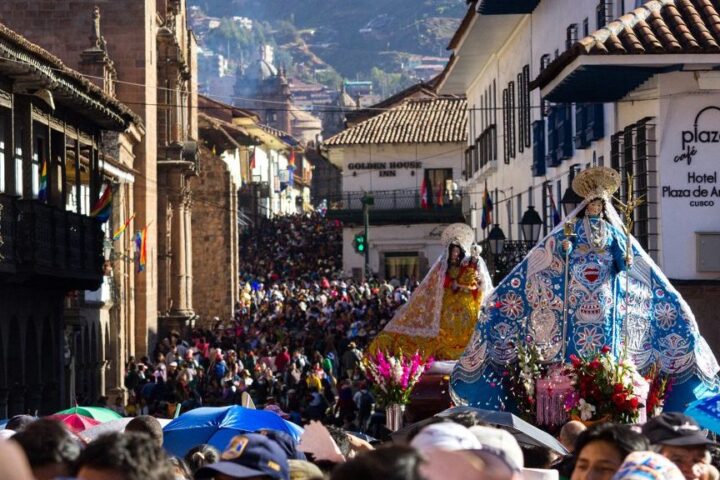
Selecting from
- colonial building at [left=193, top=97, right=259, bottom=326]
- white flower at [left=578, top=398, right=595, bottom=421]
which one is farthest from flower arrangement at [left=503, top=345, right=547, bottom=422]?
colonial building at [left=193, top=97, right=259, bottom=326]

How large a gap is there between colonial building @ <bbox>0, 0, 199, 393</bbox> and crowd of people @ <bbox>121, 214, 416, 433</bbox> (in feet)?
5.37

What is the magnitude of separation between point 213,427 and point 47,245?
49.5ft

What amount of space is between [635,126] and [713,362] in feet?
21.5

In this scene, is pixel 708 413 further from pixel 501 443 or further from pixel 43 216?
pixel 43 216

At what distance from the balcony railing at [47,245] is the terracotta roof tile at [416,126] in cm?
4217

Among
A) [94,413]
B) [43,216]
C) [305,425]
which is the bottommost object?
[94,413]

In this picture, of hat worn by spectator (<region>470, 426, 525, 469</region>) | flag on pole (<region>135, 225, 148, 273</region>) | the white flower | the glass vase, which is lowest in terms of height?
the glass vase

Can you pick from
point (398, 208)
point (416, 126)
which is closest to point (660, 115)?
point (398, 208)

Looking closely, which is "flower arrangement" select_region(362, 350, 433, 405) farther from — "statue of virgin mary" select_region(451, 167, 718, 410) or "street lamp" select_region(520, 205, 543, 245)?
"street lamp" select_region(520, 205, 543, 245)

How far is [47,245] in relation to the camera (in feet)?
93.4

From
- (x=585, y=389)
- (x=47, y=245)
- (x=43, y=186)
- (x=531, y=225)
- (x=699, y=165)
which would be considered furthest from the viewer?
(x=43, y=186)

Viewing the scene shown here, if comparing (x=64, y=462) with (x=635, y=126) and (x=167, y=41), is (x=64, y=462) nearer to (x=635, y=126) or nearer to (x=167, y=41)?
(x=635, y=126)

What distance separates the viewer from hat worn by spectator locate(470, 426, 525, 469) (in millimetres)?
6855

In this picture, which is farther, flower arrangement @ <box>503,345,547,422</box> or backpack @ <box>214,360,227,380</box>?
backpack @ <box>214,360,227,380</box>
